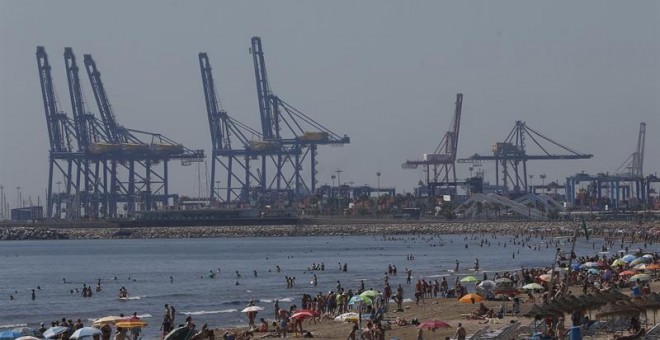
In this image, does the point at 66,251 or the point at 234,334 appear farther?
the point at 66,251

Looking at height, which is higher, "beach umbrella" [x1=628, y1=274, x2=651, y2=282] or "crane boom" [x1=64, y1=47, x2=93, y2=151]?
"crane boom" [x1=64, y1=47, x2=93, y2=151]

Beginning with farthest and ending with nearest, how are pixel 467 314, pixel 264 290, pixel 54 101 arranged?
pixel 54 101
pixel 264 290
pixel 467 314

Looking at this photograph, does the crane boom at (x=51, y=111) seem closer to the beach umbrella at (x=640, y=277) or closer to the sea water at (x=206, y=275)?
the sea water at (x=206, y=275)

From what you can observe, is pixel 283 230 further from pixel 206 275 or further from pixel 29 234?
pixel 206 275

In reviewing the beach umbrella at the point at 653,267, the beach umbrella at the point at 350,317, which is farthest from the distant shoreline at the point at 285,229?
the beach umbrella at the point at 350,317

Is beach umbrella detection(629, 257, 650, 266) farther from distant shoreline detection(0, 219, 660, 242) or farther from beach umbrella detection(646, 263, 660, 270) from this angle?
distant shoreline detection(0, 219, 660, 242)

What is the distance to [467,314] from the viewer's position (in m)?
31.7

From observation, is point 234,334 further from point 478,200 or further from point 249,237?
point 478,200

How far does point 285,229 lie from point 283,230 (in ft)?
2.55

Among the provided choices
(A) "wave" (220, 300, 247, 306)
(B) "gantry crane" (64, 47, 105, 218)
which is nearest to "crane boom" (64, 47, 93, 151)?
(B) "gantry crane" (64, 47, 105, 218)

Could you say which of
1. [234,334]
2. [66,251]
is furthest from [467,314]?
[66,251]

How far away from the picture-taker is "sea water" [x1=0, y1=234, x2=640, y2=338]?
40.5m

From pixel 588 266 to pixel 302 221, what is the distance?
98763 mm

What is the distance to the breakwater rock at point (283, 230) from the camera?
12569 centimetres
